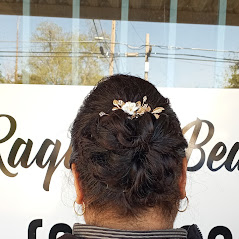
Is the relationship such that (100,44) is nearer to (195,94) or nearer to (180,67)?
(180,67)

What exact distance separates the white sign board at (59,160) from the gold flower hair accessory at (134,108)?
4.02 ft

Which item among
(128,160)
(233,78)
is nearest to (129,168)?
(128,160)

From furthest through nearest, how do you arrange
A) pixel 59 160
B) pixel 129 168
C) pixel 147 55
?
pixel 147 55 < pixel 59 160 < pixel 129 168

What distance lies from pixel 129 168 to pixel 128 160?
0.5 inches

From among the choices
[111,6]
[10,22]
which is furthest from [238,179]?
[10,22]

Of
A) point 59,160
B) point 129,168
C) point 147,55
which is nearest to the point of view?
point 129,168

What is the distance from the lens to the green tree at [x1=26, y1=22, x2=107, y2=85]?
8.93 feet

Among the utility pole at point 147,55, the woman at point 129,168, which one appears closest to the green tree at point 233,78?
the utility pole at point 147,55

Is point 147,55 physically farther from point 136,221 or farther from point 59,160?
point 136,221

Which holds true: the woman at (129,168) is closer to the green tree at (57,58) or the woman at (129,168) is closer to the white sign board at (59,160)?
the white sign board at (59,160)

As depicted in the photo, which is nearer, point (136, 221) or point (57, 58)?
point (136, 221)

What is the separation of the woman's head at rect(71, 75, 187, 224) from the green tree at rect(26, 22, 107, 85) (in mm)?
2094

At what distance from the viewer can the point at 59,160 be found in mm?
Result: 1864

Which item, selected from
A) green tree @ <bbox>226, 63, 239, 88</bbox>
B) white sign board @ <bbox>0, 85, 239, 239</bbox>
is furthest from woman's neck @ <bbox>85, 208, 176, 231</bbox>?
green tree @ <bbox>226, 63, 239, 88</bbox>
